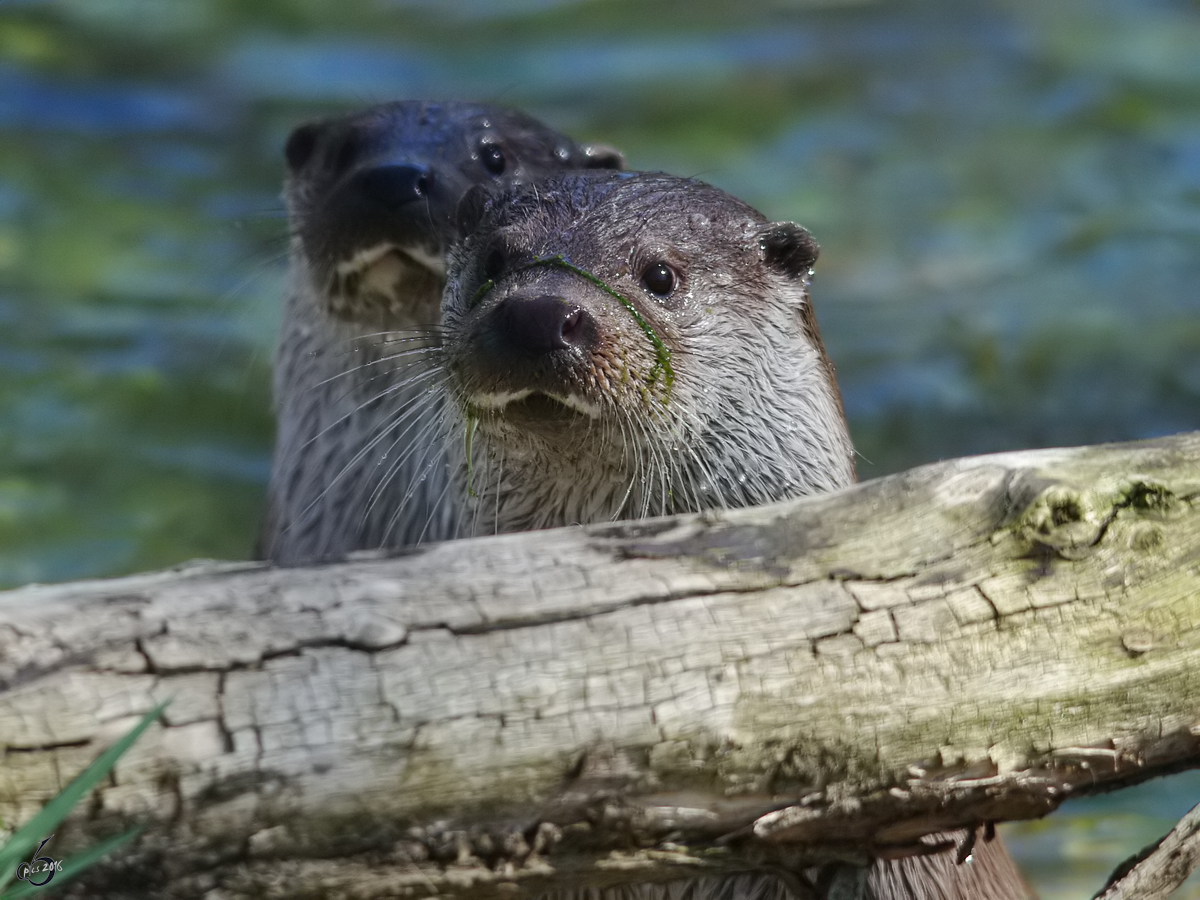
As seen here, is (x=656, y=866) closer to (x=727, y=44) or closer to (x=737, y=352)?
(x=737, y=352)

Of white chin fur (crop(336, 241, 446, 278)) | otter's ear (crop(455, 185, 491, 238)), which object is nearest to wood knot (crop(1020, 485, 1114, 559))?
otter's ear (crop(455, 185, 491, 238))

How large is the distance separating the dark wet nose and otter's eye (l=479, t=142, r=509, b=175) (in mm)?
227

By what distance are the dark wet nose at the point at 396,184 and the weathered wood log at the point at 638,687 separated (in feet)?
5.43

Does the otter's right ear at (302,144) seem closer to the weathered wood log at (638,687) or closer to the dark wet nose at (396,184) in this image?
the dark wet nose at (396,184)

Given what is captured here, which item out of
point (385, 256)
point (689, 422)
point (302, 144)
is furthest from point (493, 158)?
point (689, 422)

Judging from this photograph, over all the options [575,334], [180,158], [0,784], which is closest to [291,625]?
[0,784]

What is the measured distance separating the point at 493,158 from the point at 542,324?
1426 millimetres

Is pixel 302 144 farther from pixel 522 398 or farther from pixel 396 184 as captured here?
pixel 522 398

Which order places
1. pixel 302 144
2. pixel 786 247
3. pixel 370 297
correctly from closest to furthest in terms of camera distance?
pixel 786 247, pixel 370 297, pixel 302 144

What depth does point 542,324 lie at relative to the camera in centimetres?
252

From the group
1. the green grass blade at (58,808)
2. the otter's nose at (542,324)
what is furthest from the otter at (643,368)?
the green grass blade at (58,808)

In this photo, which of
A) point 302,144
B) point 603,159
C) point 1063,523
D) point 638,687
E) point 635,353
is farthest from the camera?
point 302,144

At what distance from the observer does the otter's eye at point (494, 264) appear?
2863 mm

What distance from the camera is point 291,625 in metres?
1.91
